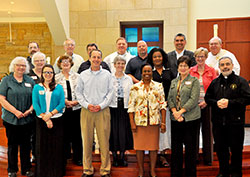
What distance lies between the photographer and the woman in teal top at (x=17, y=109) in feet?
11.2

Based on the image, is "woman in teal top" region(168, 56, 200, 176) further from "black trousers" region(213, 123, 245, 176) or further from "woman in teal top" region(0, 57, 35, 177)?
"woman in teal top" region(0, 57, 35, 177)

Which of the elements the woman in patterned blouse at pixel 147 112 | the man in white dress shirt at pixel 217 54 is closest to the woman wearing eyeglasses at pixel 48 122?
the woman in patterned blouse at pixel 147 112

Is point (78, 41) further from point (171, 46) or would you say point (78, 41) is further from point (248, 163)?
point (248, 163)

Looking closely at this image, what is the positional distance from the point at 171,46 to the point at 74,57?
3380 millimetres

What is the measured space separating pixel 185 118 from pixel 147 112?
487 millimetres

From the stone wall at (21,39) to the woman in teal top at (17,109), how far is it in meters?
5.44

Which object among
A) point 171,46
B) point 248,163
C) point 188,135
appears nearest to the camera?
point 188,135

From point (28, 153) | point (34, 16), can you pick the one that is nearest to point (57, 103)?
point (28, 153)

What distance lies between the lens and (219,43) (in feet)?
13.2

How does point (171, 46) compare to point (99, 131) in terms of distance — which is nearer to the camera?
point (99, 131)

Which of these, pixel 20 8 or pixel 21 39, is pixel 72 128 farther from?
pixel 21 39

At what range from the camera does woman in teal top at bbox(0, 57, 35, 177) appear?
3426 millimetres

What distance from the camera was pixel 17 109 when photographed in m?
3.45

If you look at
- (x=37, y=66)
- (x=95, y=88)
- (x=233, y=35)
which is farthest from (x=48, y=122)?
(x=233, y=35)
